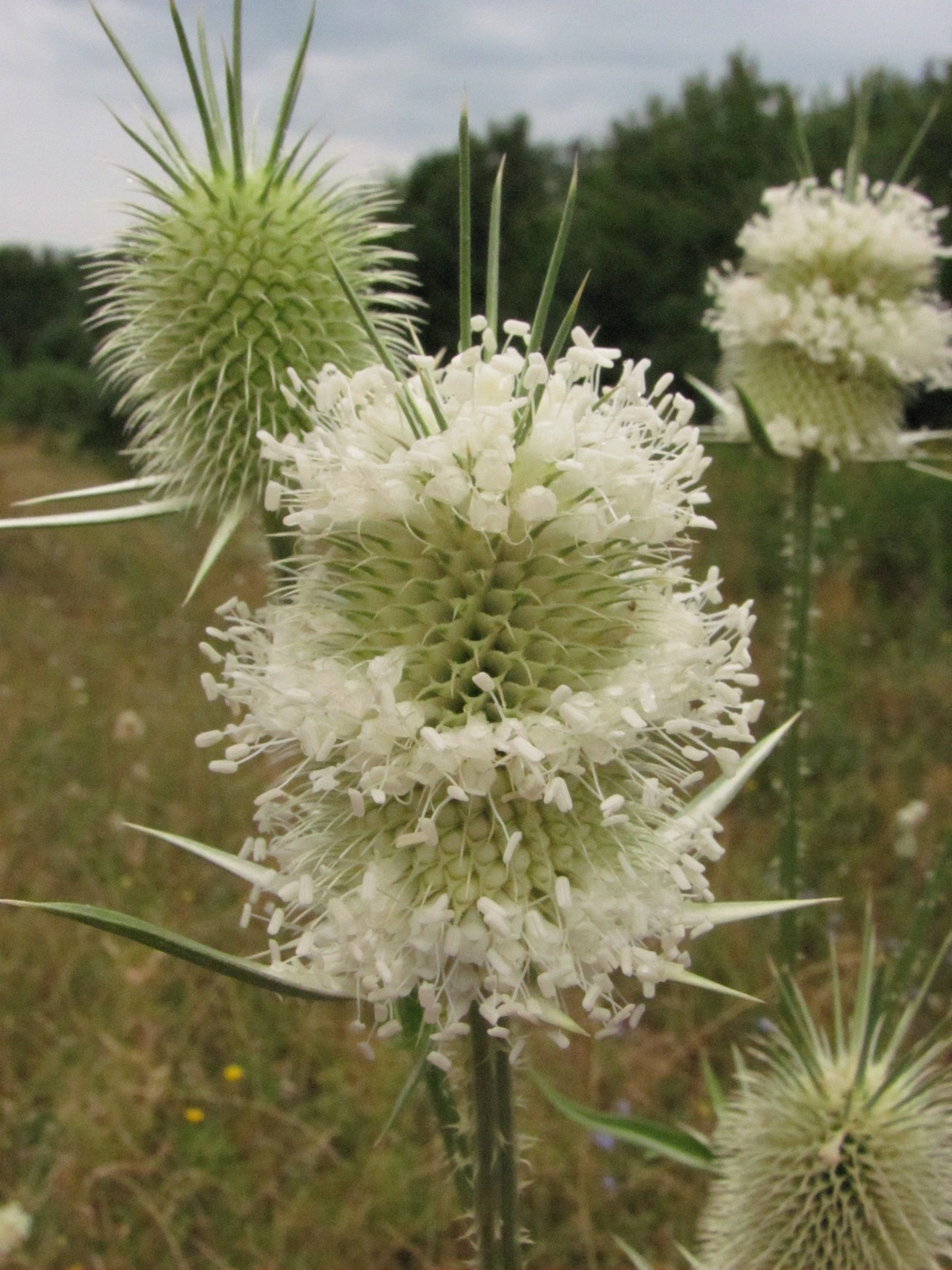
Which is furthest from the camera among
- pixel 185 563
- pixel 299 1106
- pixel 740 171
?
pixel 740 171

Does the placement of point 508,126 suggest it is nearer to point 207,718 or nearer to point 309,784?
point 207,718

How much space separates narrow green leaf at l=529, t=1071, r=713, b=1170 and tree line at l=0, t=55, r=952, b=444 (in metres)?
11.4

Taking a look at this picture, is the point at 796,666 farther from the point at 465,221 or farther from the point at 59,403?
the point at 59,403

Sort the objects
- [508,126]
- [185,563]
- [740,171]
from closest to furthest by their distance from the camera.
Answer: [185,563]
[740,171]
[508,126]

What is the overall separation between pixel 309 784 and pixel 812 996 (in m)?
3.28

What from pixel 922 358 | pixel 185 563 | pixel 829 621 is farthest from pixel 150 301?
pixel 185 563

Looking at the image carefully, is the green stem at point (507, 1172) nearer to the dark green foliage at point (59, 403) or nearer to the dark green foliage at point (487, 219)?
the dark green foliage at point (487, 219)

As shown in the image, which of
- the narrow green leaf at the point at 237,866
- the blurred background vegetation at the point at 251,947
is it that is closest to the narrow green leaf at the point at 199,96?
the blurred background vegetation at the point at 251,947

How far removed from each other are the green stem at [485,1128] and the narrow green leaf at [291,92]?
1.27m

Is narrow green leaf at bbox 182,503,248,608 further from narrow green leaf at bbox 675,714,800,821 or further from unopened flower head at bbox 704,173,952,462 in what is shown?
unopened flower head at bbox 704,173,952,462

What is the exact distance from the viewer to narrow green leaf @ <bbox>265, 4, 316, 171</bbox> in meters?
1.42

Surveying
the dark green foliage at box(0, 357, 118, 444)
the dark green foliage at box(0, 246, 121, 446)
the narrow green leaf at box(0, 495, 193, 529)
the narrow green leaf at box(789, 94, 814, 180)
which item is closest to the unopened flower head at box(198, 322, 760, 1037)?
the narrow green leaf at box(0, 495, 193, 529)

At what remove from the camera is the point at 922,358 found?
10.6ft

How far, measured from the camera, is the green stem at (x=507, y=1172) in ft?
4.38
